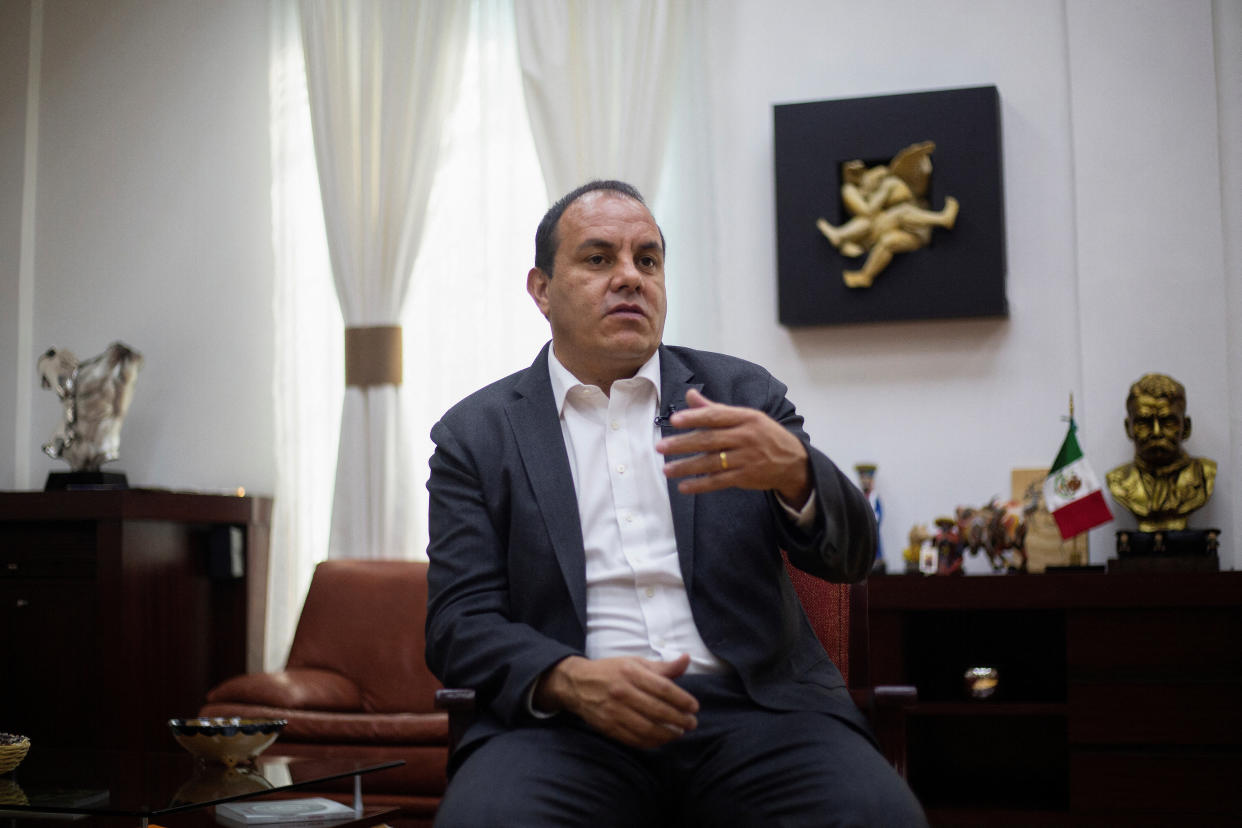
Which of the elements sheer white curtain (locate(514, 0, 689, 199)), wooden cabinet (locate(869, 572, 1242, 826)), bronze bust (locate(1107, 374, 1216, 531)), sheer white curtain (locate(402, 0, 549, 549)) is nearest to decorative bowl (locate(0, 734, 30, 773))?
sheer white curtain (locate(402, 0, 549, 549))

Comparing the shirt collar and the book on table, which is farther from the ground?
the shirt collar

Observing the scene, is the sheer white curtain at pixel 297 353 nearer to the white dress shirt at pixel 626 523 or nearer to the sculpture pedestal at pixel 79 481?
the sculpture pedestal at pixel 79 481

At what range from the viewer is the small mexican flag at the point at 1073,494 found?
3752 millimetres

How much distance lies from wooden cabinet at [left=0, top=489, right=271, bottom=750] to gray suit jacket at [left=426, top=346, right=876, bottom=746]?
2.56 m

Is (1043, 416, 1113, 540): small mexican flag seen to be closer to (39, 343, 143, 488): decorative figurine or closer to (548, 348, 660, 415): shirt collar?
(548, 348, 660, 415): shirt collar

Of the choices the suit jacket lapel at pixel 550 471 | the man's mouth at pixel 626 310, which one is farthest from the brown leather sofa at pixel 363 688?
the man's mouth at pixel 626 310

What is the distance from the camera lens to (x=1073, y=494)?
12.4ft

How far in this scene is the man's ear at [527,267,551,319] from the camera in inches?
96.7

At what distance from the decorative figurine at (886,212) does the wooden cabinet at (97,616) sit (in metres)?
2.47

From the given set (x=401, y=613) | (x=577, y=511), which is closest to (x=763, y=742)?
(x=577, y=511)

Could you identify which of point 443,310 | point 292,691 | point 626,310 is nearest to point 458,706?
point 626,310

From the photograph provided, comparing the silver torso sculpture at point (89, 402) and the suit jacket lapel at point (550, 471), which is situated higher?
the silver torso sculpture at point (89, 402)

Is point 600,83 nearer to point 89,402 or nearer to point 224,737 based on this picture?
point 89,402

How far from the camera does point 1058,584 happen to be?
3676 mm
